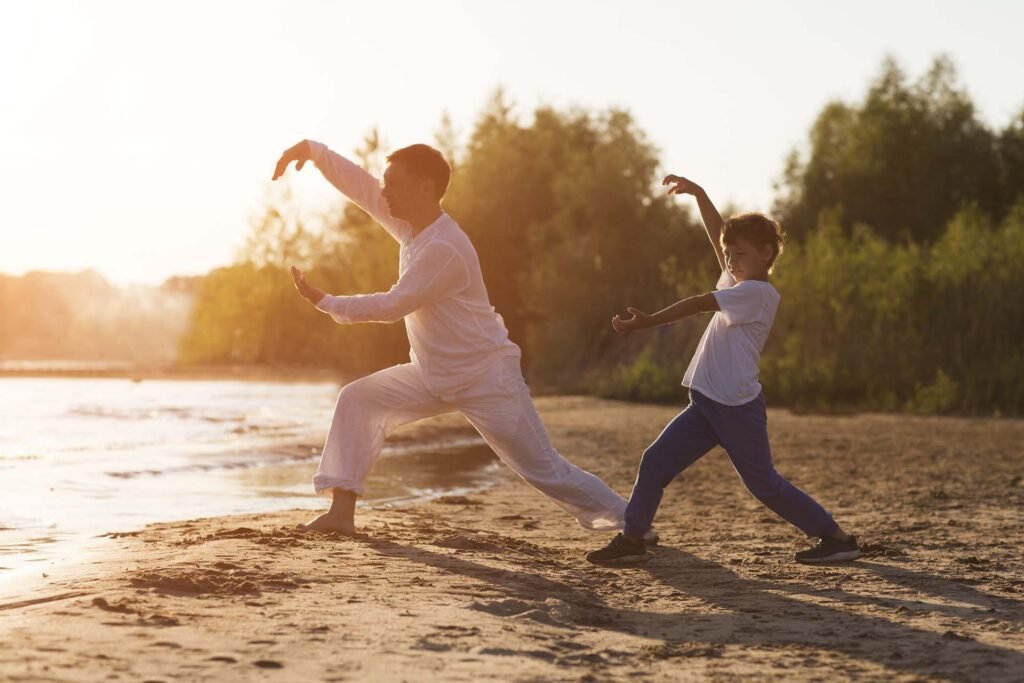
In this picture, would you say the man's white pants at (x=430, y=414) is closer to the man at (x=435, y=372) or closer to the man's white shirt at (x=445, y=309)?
the man at (x=435, y=372)

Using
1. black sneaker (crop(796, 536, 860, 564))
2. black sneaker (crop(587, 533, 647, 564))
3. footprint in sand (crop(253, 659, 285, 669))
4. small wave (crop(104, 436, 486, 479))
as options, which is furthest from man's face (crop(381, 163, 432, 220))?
small wave (crop(104, 436, 486, 479))

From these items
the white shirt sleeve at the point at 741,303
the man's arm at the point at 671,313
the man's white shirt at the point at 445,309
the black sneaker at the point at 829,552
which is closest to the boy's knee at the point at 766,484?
the black sneaker at the point at 829,552

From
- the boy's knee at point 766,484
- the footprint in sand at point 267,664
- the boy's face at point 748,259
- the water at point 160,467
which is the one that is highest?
the boy's face at point 748,259

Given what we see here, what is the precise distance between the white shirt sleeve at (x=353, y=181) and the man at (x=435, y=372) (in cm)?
3

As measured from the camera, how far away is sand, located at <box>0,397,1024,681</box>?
4.20 metres

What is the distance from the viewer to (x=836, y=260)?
23203 mm

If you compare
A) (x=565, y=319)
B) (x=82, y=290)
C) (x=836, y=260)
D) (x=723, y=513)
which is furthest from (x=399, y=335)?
(x=82, y=290)

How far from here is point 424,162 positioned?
6527 millimetres

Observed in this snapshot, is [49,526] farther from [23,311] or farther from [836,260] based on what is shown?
[23,311]

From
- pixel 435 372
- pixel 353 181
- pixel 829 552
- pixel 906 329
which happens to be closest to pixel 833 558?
pixel 829 552

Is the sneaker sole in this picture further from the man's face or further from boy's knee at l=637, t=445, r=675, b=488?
the man's face

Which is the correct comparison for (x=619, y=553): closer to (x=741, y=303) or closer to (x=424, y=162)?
(x=741, y=303)

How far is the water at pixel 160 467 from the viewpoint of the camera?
25.6 feet

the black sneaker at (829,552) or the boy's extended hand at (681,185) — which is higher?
the boy's extended hand at (681,185)
